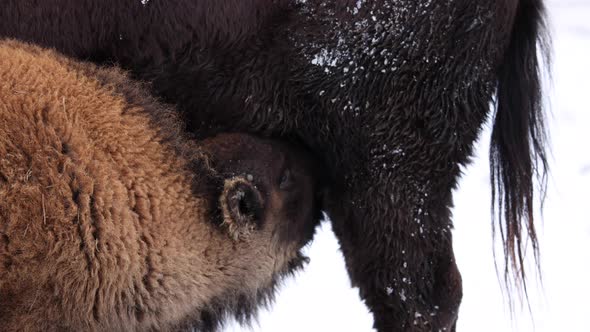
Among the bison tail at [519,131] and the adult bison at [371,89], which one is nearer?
the adult bison at [371,89]

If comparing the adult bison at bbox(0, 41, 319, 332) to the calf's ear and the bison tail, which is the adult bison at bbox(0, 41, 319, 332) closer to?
the calf's ear

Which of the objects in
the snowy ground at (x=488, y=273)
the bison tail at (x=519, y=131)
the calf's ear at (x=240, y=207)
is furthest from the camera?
the snowy ground at (x=488, y=273)

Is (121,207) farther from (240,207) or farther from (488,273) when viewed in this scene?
(488,273)

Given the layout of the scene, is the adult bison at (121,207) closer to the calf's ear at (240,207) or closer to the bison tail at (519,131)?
the calf's ear at (240,207)

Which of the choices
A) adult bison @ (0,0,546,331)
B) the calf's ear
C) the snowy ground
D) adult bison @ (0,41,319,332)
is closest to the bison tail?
adult bison @ (0,0,546,331)

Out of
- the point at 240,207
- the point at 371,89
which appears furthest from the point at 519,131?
the point at 240,207

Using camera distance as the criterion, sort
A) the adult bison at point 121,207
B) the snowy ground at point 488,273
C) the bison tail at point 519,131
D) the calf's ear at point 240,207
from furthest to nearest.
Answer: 1. the snowy ground at point 488,273
2. the bison tail at point 519,131
3. the calf's ear at point 240,207
4. the adult bison at point 121,207

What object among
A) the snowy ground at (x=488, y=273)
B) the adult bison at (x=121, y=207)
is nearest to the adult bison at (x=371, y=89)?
the adult bison at (x=121, y=207)
